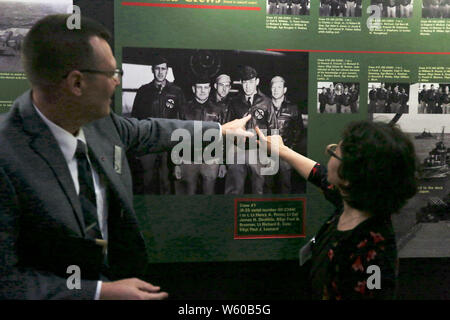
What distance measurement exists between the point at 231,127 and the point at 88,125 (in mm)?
783

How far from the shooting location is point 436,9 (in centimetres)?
232

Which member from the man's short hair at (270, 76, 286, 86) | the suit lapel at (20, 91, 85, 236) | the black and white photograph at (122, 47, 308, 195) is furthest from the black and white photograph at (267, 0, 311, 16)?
the suit lapel at (20, 91, 85, 236)

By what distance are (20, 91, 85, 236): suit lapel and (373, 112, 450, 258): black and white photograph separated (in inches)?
77.1

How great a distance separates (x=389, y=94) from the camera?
7.63 feet

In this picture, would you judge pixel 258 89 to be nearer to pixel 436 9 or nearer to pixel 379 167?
pixel 379 167

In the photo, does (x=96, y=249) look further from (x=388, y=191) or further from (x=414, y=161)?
(x=414, y=161)

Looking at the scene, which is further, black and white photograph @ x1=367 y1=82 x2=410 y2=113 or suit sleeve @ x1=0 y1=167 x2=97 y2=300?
black and white photograph @ x1=367 y1=82 x2=410 y2=113

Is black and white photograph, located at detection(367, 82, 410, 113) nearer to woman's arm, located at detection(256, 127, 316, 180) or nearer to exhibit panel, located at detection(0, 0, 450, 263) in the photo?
exhibit panel, located at detection(0, 0, 450, 263)

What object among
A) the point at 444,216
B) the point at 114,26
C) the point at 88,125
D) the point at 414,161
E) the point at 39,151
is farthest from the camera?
the point at 444,216

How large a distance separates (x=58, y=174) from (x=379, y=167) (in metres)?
1.25

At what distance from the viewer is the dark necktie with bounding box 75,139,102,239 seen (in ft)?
5.16

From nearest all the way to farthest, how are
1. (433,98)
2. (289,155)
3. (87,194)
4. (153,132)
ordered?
(87,194) < (153,132) < (289,155) < (433,98)

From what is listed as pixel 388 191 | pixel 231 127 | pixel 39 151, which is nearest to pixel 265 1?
pixel 231 127

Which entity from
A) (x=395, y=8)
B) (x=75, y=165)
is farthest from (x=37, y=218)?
(x=395, y=8)
